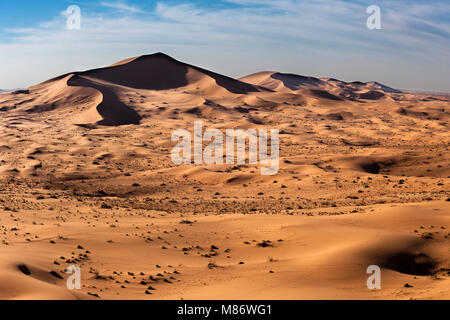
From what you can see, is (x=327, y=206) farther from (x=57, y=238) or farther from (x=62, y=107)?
(x=62, y=107)

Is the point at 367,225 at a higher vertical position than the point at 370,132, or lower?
lower

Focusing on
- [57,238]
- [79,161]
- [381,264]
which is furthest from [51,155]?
[381,264]

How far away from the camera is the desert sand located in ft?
30.1

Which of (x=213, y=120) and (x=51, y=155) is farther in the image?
(x=213, y=120)

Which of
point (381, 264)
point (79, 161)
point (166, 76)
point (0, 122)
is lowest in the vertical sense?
point (381, 264)

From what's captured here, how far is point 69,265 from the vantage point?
9922mm

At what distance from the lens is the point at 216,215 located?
1653 cm

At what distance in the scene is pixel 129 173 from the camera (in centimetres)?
2600

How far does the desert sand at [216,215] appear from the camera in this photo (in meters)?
9.19
